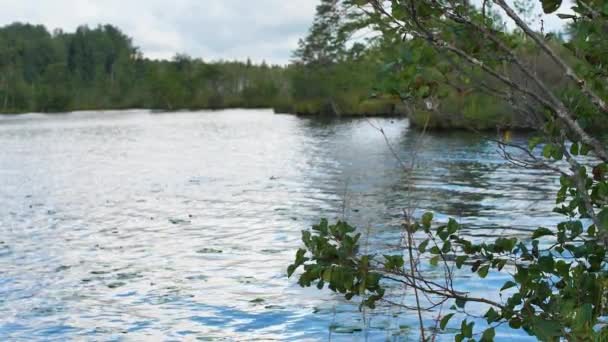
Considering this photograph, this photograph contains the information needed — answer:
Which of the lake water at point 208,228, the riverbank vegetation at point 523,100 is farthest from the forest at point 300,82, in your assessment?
the lake water at point 208,228

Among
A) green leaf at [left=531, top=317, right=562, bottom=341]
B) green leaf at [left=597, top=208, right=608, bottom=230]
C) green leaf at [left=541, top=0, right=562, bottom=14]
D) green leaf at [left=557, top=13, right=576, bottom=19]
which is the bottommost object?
green leaf at [left=531, top=317, right=562, bottom=341]

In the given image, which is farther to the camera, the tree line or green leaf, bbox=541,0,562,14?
the tree line

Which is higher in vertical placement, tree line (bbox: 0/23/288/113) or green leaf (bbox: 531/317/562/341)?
tree line (bbox: 0/23/288/113)

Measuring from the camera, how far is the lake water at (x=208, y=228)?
927cm

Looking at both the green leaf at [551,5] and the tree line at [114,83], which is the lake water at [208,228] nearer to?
the green leaf at [551,5]

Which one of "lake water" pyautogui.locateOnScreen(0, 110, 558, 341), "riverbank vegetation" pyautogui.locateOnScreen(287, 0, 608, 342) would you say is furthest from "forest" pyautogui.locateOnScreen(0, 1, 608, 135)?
"lake water" pyautogui.locateOnScreen(0, 110, 558, 341)

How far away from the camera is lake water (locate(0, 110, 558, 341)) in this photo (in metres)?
9.27

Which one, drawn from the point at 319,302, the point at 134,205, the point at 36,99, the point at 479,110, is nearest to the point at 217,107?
the point at 36,99

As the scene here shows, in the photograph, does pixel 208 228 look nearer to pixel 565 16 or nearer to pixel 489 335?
pixel 489 335

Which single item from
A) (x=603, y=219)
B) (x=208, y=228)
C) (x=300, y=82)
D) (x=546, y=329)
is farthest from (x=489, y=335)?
(x=300, y=82)

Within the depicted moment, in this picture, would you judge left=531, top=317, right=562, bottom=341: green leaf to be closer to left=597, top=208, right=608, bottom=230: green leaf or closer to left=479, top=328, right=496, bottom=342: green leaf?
left=479, top=328, right=496, bottom=342: green leaf

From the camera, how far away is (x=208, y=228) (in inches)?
630

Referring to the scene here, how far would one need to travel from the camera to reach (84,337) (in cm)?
868

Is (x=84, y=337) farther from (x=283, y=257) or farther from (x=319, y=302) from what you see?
(x=283, y=257)
